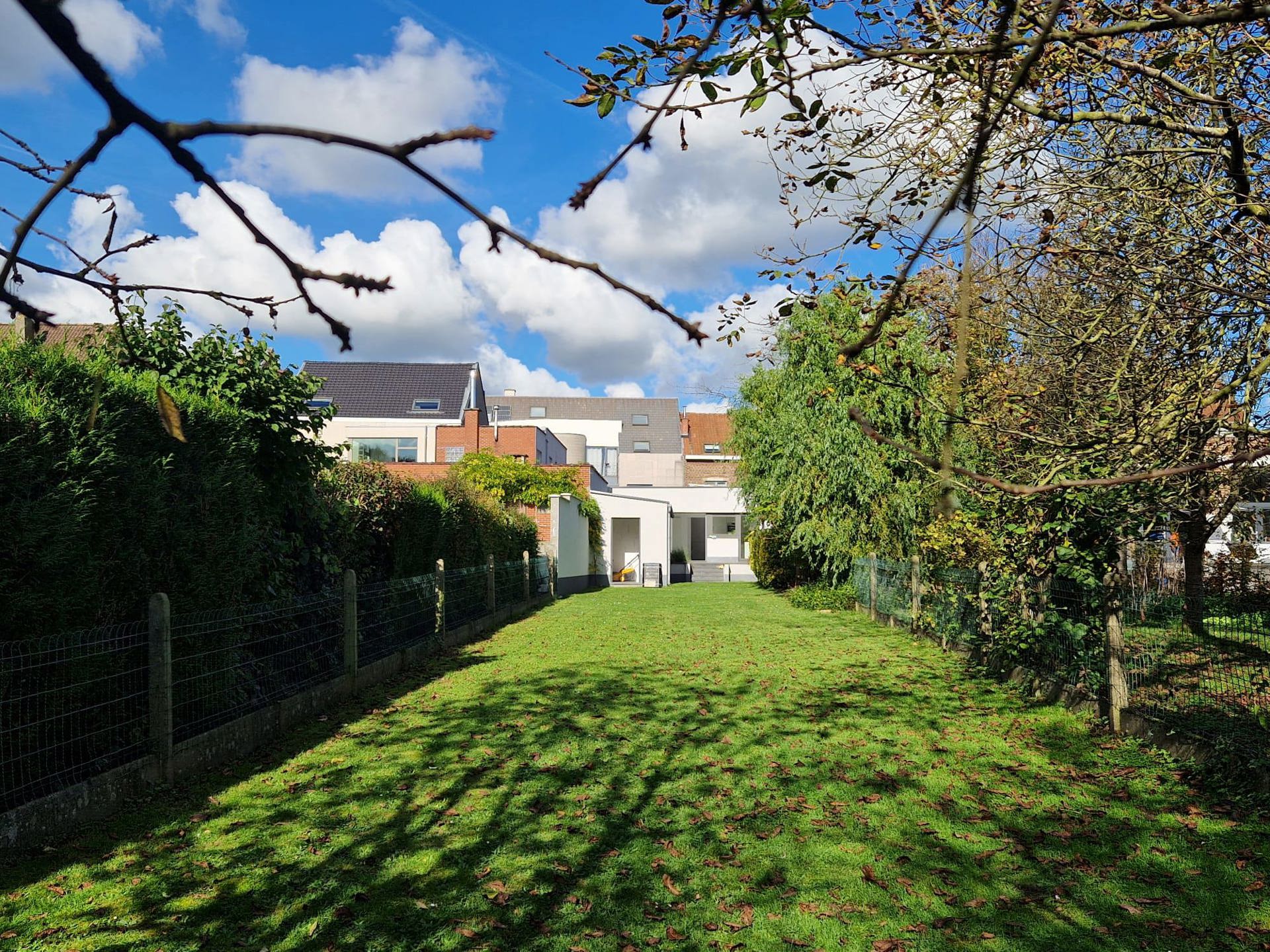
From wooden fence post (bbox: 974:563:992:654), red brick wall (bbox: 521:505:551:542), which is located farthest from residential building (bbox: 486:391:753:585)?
wooden fence post (bbox: 974:563:992:654)

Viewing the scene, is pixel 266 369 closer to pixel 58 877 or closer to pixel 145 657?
pixel 145 657

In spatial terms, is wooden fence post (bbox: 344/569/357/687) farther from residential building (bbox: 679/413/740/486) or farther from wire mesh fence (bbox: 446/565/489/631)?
residential building (bbox: 679/413/740/486)

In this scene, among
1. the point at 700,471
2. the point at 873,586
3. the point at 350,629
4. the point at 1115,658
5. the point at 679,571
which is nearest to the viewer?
the point at 1115,658

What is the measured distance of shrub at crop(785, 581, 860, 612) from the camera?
23.0 m

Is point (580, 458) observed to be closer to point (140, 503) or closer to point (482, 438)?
point (482, 438)

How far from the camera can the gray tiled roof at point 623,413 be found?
66.8m

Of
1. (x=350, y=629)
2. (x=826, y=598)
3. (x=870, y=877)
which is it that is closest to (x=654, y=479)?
(x=826, y=598)

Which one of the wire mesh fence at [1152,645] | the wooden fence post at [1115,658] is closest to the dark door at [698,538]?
the wire mesh fence at [1152,645]

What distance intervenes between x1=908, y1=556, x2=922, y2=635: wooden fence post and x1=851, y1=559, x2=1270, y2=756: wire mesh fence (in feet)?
11.7

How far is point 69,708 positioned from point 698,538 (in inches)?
1792

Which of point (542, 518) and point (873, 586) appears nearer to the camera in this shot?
point (873, 586)

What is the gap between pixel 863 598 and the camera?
2147cm

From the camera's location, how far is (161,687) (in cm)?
638

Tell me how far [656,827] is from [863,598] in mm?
16721
